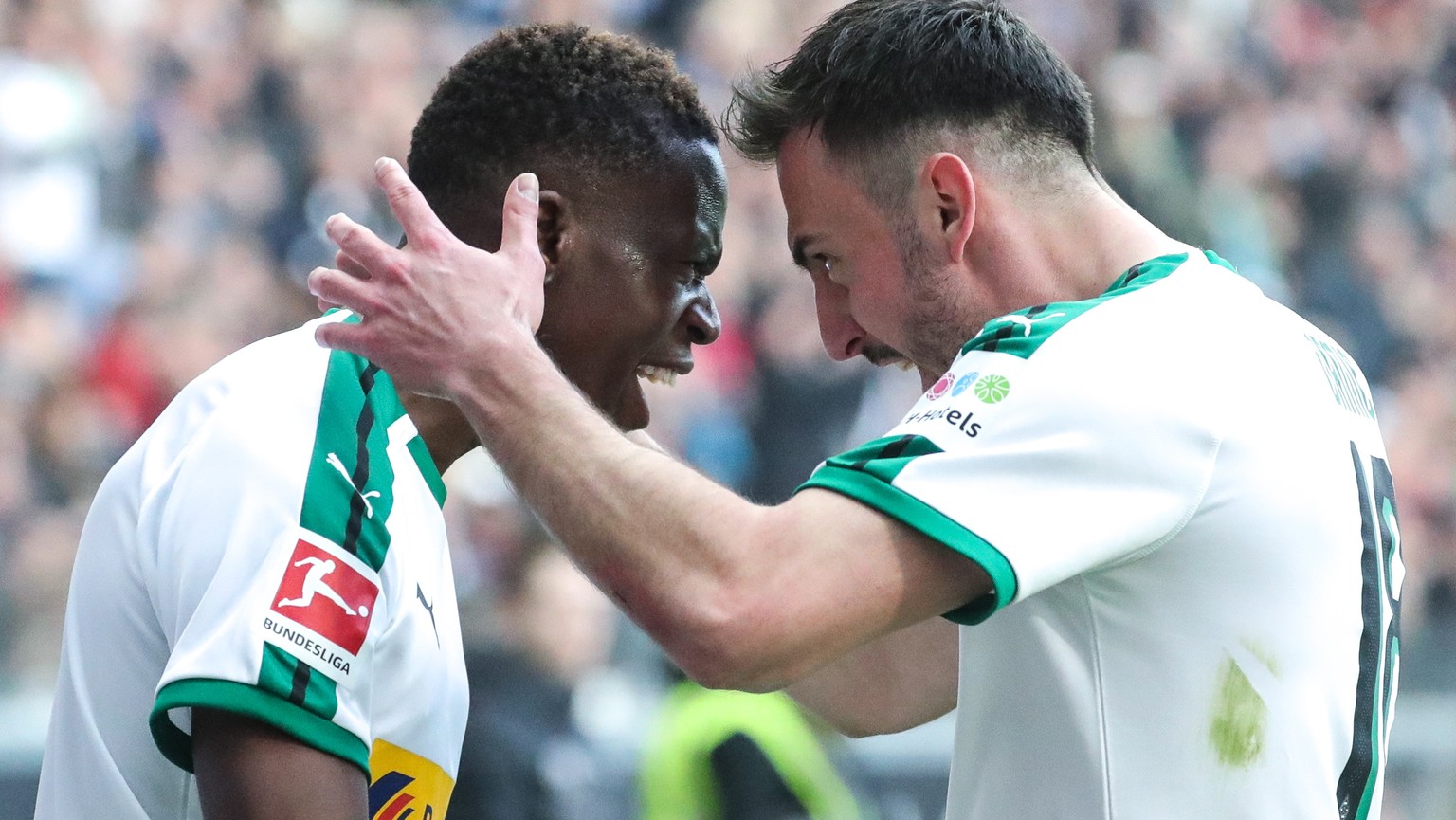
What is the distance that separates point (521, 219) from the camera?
79.1 inches

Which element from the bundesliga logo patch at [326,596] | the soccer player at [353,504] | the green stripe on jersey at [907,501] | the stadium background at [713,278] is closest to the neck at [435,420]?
the soccer player at [353,504]

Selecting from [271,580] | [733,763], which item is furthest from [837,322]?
[733,763]

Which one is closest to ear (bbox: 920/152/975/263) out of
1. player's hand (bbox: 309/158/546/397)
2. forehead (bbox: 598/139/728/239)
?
forehead (bbox: 598/139/728/239)

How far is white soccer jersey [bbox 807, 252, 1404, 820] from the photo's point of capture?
1.75m

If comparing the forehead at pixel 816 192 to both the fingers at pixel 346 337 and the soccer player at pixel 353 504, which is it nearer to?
the soccer player at pixel 353 504

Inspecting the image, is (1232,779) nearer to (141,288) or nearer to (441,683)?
(441,683)

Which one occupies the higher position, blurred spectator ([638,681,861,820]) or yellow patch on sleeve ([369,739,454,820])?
yellow patch on sleeve ([369,739,454,820])

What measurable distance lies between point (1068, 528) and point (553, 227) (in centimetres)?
94

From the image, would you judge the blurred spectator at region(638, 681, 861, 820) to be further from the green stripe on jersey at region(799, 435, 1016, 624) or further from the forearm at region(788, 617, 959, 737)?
the green stripe on jersey at region(799, 435, 1016, 624)

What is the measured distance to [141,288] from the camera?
618 centimetres

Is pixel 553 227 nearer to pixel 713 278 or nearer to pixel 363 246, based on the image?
pixel 363 246

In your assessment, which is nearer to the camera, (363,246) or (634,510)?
(634,510)

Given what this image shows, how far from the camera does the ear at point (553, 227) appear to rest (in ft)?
7.57

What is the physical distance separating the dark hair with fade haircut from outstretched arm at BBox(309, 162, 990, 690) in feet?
1.20
